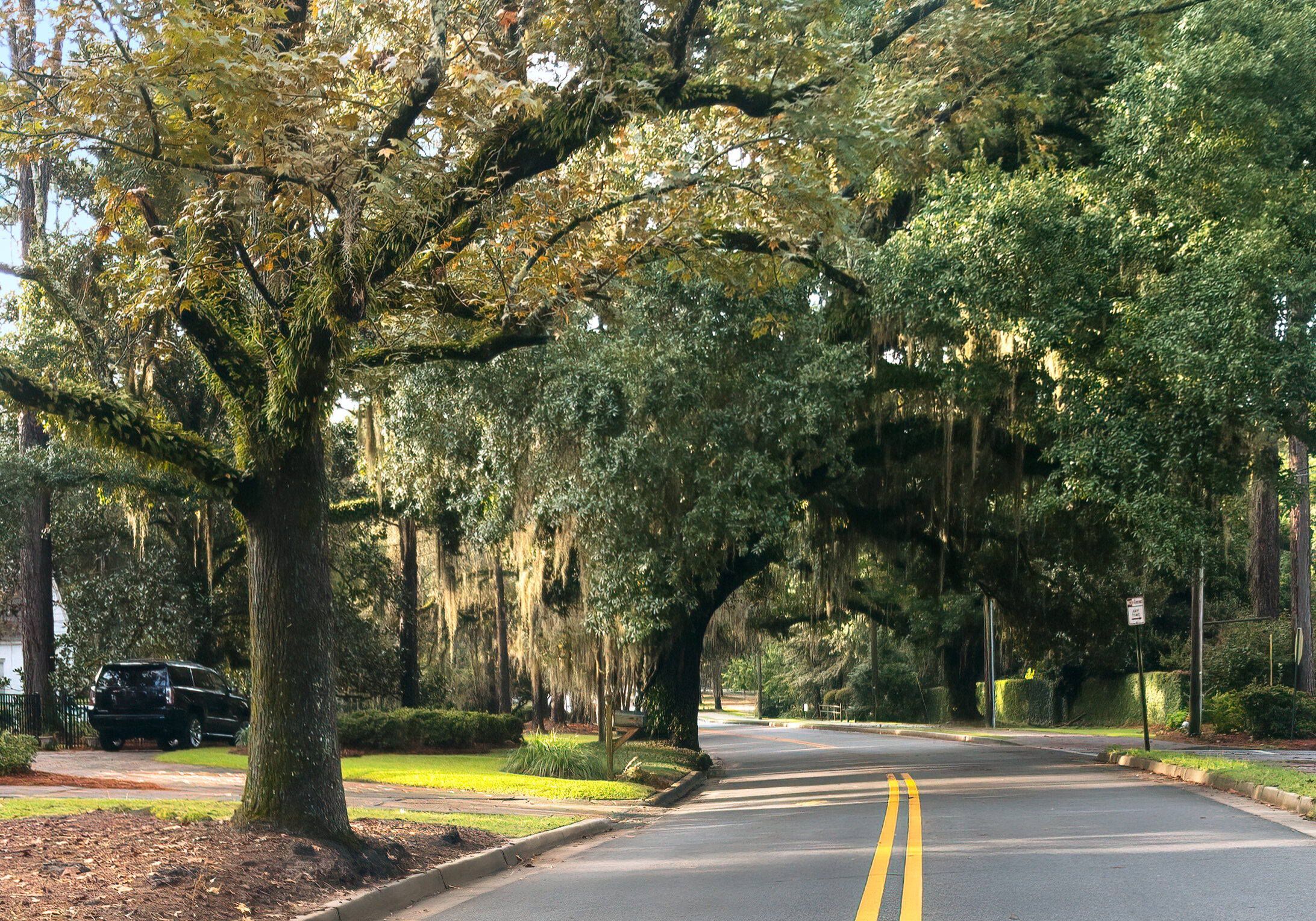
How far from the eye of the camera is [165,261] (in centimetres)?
920

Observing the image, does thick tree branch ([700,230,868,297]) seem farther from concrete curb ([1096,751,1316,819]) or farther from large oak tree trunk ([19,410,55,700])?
large oak tree trunk ([19,410,55,700])

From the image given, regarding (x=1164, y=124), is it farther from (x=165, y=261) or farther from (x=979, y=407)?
(x=165, y=261)

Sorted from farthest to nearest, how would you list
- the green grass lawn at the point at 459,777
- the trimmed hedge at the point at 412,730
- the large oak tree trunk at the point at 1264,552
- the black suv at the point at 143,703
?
the large oak tree trunk at the point at 1264,552
the trimmed hedge at the point at 412,730
the black suv at the point at 143,703
the green grass lawn at the point at 459,777

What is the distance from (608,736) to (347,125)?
34.2 ft

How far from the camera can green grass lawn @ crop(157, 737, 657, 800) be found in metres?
15.8

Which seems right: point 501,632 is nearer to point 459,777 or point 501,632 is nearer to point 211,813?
point 459,777

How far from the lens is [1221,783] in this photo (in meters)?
15.2

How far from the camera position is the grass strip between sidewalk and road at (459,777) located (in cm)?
1578

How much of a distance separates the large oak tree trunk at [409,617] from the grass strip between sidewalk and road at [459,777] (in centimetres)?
603

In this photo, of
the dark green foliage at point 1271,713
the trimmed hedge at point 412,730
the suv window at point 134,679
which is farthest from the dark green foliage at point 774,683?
the suv window at point 134,679

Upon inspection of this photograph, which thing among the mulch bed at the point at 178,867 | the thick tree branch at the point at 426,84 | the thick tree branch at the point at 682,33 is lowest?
the mulch bed at the point at 178,867

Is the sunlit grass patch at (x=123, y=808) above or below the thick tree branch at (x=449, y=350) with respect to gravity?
below

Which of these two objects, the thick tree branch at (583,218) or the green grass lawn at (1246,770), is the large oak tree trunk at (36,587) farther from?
the green grass lawn at (1246,770)

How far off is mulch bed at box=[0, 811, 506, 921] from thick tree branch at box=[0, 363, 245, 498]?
2774 mm
